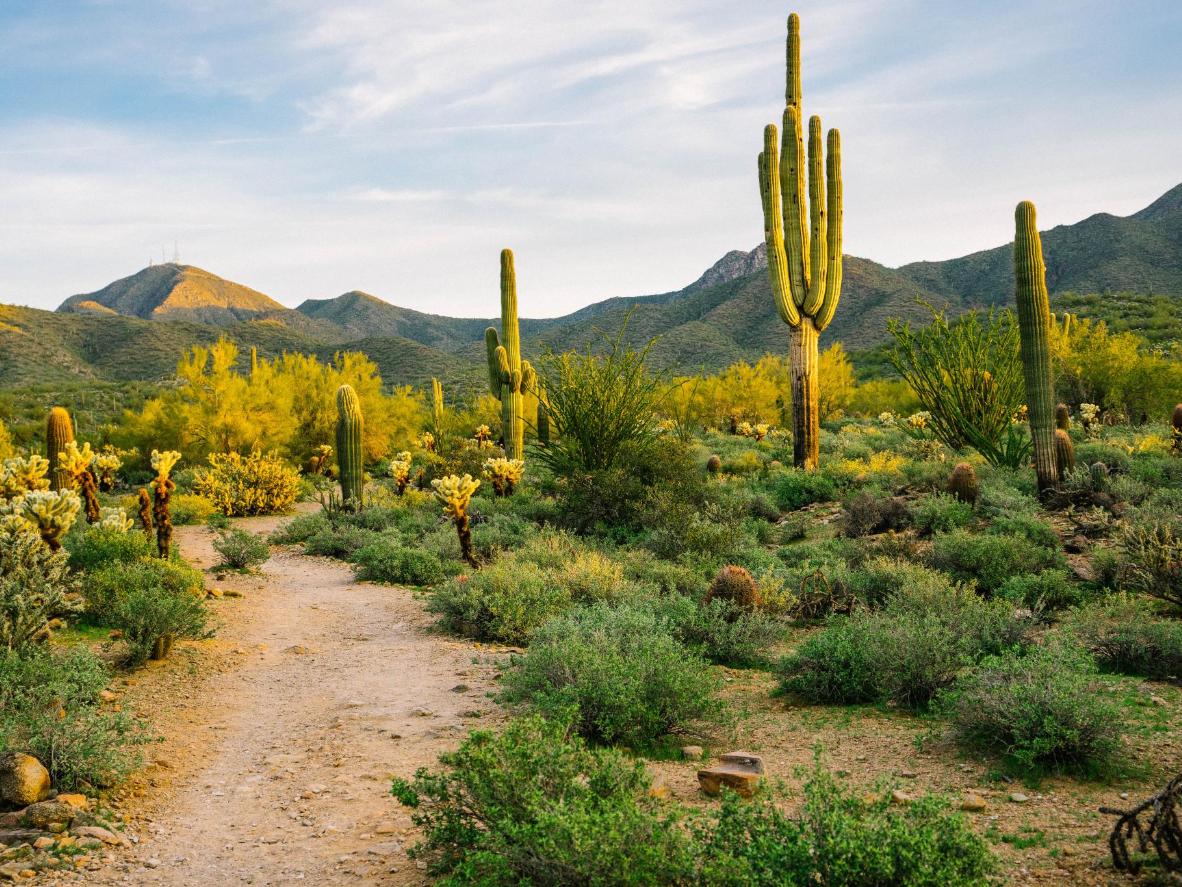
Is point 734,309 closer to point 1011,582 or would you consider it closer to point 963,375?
point 963,375

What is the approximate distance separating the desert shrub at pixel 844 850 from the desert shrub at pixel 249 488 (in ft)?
57.5

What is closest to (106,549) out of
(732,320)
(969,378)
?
(969,378)

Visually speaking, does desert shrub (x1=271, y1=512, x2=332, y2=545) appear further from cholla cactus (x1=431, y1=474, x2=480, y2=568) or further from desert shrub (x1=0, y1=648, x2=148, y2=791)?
desert shrub (x1=0, y1=648, x2=148, y2=791)

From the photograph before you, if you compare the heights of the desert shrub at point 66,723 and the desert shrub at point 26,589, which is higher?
the desert shrub at point 26,589

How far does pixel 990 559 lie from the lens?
867cm

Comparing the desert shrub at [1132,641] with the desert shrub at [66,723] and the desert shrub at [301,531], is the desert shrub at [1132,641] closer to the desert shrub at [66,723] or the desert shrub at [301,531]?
the desert shrub at [66,723]

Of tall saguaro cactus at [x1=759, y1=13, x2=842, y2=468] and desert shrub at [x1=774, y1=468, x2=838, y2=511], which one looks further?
tall saguaro cactus at [x1=759, y1=13, x2=842, y2=468]

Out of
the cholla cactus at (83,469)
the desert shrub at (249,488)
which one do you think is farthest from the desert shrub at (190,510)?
the cholla cactus at (83,469)

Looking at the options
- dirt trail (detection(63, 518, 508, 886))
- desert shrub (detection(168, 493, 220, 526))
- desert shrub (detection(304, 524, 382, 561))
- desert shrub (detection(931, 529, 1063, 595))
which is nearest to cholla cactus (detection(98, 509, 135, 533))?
dirt trail (detection(63, 518, 508, 886))

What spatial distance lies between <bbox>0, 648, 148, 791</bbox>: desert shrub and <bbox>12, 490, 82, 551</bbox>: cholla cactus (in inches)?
77.1

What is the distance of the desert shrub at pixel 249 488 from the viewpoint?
735 inches

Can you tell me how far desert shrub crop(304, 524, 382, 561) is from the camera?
13430 millimetres

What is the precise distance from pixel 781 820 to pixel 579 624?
3.61 metres

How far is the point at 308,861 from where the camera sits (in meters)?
3.89
